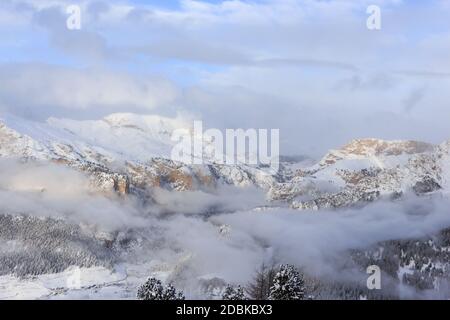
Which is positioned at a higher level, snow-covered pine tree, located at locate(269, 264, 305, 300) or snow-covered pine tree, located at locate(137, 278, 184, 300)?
snow-covered pine tree, located at locate(269, 264, 305, 300)

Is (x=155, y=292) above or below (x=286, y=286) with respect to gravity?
below

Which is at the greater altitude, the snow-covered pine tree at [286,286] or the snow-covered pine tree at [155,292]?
the snow-covered pine tree at [286,286]

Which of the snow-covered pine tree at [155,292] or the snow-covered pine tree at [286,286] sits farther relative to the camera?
the snow-covered pine tree at [155,292]

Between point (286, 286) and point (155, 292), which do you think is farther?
point (155, 292)

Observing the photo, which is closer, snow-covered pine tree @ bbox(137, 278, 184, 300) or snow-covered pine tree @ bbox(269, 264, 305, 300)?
snow-covered pine tree @ bbox(269, 264, 305, 300)
